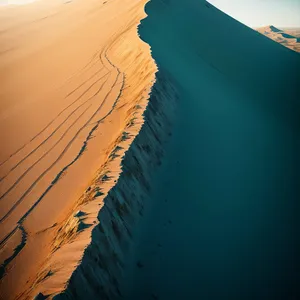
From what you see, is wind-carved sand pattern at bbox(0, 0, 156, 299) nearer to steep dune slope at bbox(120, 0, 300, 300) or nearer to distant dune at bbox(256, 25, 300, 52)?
steep dune slope at bbox(120, 0, 300, 300)

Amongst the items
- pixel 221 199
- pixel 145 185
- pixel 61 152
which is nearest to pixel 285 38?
pixel 221 199

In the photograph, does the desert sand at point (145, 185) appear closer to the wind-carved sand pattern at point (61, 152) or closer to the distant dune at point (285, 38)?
the wind-carved sand pattern at point (61, 152)

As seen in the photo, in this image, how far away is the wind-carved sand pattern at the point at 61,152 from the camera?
3908 mm

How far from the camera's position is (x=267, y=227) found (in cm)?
550

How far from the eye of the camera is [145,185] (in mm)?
5414

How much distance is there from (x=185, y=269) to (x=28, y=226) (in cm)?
294

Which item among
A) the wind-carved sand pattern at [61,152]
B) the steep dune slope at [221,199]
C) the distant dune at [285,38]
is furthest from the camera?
the distant dune at [285,38]

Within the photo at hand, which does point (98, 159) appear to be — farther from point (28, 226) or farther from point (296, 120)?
point (296, 120)

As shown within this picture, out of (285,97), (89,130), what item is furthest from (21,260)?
(285,97)

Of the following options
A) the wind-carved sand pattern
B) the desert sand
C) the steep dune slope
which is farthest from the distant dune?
the wind-carved sand pattern

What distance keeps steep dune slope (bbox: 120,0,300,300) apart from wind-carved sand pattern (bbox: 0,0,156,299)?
1.12m

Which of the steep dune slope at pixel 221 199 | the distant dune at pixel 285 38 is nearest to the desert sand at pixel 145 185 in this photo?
the steep dune slope at pixel 221 199

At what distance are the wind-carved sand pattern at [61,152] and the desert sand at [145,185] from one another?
0.03 metres

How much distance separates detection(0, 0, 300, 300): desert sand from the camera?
Answer: 397 cm
